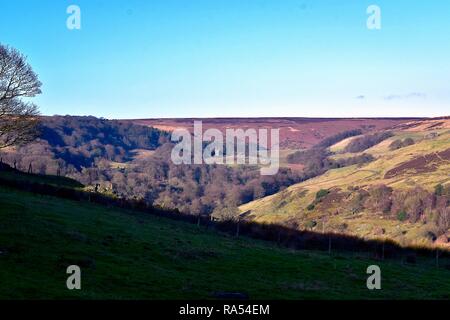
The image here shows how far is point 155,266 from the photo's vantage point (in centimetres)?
2761

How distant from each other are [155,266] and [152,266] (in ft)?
0.75

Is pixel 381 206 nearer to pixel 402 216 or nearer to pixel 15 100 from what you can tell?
pixel 402 216

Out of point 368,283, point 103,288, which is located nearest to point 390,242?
point 368,283

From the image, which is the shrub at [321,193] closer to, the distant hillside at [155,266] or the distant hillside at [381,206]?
the distant hillside at [381,206]

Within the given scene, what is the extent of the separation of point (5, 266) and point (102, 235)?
11959mm

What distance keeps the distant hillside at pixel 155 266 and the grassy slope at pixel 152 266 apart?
51 mm

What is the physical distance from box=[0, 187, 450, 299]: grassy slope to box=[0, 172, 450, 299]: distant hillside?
51 mm

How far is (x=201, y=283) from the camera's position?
24.8m

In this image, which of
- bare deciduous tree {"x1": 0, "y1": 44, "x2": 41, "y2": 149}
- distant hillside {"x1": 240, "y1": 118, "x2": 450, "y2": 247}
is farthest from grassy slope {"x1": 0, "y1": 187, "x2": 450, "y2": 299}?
distant hillside {"x1": 240, "y1": 118, "x2": 450, "y2": 247}

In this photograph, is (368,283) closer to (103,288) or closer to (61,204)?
(103,288)

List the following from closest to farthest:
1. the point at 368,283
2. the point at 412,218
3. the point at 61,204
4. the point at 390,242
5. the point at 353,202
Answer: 1. the point at 368,283
2. the point at 61,204
3. the point at 390,242
4. the point at 412,218
5. the point at 353,202

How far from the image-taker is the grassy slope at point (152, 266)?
21922mm

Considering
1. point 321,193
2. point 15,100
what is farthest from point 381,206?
point 15,100

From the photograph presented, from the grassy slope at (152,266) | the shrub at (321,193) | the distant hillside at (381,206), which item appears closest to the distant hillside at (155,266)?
the grassy slope at (152,266)
